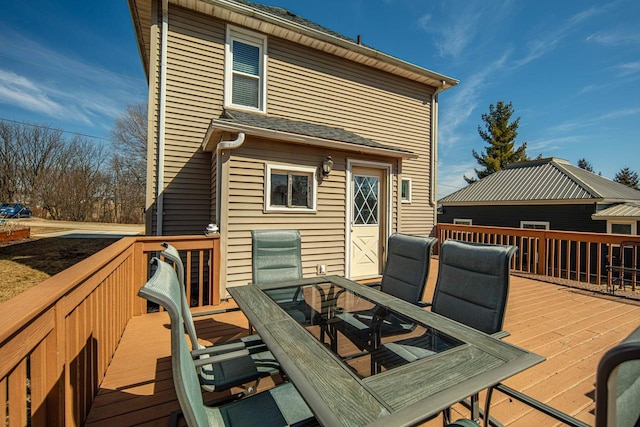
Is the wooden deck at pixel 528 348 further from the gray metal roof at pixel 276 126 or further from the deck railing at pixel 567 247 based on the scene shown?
the gray metal roof at pixel 276 126

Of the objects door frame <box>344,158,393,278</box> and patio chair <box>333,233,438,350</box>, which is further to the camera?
door frame <box>344,158,393,278</box>

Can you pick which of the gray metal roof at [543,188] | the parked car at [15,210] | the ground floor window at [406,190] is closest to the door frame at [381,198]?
the ground floor window at [406,190]

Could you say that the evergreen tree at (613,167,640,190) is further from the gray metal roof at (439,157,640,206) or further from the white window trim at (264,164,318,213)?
the white window trim at (264,164,318,213)

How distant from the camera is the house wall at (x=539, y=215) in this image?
10.6 metres

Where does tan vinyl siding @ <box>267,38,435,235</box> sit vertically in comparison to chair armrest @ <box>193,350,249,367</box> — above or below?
above

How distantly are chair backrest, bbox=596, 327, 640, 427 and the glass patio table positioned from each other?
41 cm

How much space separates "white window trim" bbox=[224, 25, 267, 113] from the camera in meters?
5.39

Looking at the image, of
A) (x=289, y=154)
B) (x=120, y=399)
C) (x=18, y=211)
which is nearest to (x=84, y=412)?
(x=120, y=399)

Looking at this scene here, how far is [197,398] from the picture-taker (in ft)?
3.06

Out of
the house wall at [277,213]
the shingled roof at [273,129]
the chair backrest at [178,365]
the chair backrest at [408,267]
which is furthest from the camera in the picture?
the house wall at [277,213]

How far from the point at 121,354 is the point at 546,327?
443 centimetres

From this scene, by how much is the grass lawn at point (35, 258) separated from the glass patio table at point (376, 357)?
595 centimetres

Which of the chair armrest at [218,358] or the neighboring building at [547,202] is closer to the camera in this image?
the chair armrest at [218,358]

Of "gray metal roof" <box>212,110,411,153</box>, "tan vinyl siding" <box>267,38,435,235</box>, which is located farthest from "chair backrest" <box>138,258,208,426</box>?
"tan vinyl siding" <box>267,38,435,235</box>
